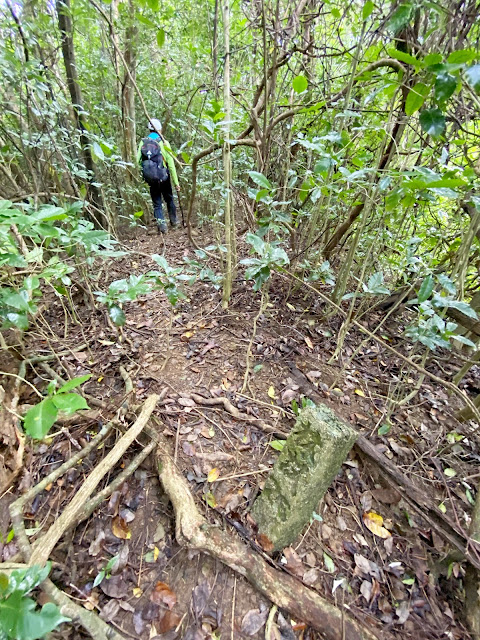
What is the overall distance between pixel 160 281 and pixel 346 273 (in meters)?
1.72

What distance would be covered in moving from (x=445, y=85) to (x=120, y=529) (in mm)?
2600

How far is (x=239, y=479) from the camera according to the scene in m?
2.00

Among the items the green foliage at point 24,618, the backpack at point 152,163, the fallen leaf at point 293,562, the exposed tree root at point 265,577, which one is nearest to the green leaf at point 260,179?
the exposed tree root at point 265,577

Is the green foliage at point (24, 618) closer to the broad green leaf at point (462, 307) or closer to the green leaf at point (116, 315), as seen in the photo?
the green leaf at point (116, 315)

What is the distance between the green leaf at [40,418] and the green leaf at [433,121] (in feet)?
5.86

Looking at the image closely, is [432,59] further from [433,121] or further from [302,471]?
[302,471]

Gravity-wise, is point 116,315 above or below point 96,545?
above

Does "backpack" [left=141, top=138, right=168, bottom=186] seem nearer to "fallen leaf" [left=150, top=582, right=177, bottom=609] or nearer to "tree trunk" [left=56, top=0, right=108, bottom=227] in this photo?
"tree trunk" [left=56, top=0, right=108, bottom=227]

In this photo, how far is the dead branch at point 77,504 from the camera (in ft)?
4.80

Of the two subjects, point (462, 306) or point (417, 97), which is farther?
point (462, 306)

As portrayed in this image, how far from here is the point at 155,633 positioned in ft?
4.68

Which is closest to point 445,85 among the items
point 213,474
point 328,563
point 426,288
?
point 426,288

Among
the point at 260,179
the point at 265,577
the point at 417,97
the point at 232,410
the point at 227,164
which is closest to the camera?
the point at 417,97

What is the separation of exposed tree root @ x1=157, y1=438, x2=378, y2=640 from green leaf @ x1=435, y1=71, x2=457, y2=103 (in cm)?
223
